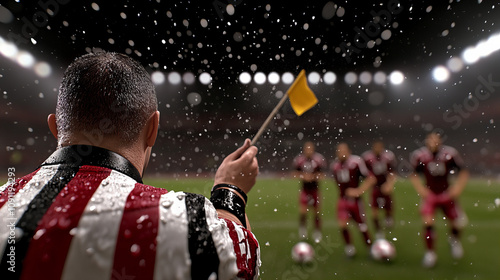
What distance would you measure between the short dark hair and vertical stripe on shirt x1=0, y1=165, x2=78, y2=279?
0.27 ft

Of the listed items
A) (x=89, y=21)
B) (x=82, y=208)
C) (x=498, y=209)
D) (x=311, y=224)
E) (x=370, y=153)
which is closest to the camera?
(x=82, y=208)

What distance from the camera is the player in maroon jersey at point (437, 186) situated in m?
2.57

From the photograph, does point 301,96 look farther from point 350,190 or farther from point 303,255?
point 350,190

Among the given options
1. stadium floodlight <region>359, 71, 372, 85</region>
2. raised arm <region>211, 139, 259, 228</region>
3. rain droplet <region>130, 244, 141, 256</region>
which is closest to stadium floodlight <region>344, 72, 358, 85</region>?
stadium floodlight <region>359, 71, 372, 85</region>

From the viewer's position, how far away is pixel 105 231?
38 cm

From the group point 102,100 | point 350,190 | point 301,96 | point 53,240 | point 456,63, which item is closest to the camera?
point 53,240

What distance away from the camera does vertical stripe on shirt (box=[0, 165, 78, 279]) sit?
36 cm

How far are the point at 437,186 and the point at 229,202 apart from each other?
10.1ft

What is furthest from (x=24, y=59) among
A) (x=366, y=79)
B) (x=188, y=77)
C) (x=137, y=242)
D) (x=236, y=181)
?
(x=366, y=79)

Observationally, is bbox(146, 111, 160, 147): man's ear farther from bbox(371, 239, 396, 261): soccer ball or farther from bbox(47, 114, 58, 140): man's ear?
bbox(371, 239, 396, 261): soccer ball

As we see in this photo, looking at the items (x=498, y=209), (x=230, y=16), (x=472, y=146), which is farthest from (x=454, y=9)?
(x=472, y=146)

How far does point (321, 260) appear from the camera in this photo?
8.79ft

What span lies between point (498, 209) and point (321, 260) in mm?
6254

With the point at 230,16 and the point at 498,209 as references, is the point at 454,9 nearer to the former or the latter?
the point at 230,16
